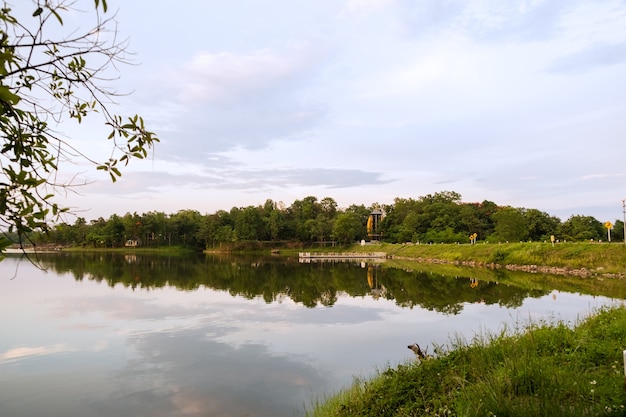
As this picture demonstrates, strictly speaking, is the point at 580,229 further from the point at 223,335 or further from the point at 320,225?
the point at 223,335

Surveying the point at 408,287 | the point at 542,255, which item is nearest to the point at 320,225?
the point at 542,255

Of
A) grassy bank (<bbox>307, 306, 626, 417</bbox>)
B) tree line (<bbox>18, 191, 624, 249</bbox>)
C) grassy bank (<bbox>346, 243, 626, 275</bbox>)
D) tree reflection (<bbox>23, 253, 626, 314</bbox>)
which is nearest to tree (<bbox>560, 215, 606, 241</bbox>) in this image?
tree line (<bbox>18, 191, 624, 249</bbox>)

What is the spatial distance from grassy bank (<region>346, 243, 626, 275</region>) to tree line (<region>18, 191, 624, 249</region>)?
807cm

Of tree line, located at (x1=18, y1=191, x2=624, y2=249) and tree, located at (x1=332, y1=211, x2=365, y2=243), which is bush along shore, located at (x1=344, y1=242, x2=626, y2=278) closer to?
tree line, located at (x1=18, y1=191, x2=624, y2=249)

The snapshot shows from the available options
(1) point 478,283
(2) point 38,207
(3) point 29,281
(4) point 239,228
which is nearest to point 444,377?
(2) point 38,207

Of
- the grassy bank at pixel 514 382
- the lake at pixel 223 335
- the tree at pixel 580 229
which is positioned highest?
the tree at pixel 580 229

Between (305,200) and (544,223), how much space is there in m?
51.0

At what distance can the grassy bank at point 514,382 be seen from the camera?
4.38 meters

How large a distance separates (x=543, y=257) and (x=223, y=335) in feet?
96.2

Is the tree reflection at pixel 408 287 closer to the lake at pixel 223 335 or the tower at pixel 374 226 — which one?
the lake at pixel 223 335

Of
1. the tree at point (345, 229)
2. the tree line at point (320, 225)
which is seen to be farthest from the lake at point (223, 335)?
the tree at point (345, 229)

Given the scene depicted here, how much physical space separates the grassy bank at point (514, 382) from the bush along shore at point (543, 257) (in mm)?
22517

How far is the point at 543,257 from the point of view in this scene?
109 ft

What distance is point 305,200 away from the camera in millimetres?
93500
